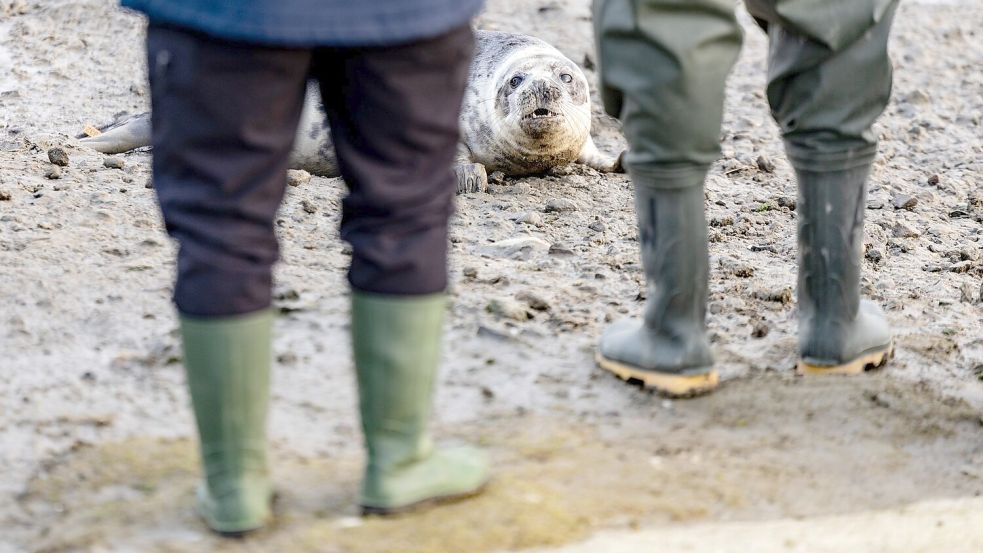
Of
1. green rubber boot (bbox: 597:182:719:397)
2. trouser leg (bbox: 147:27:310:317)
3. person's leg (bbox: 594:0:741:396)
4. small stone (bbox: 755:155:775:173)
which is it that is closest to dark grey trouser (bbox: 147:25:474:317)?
trouser leg (bbox: 147:27:310:317)

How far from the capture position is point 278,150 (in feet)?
7.09

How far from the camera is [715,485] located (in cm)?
263

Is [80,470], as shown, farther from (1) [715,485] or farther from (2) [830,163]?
(2) [830,163]

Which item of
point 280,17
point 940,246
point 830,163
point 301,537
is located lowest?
point 940,246

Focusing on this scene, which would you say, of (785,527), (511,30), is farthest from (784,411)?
(511,30)

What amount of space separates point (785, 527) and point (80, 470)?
138cm

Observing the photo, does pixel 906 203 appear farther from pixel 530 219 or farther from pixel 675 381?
pixel 675 381

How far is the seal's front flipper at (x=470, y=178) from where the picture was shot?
16.3 ft

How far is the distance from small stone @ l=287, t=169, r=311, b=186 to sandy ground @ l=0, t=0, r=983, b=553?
0.04 m

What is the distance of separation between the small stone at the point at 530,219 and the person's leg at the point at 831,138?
4.91 feet

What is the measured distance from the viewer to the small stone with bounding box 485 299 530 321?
355 centimetres

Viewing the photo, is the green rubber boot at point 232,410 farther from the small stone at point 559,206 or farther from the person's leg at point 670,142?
the small stone at point 559,206

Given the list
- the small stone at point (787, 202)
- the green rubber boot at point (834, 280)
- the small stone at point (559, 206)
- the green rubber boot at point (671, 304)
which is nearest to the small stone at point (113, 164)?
the small stone at point (559, 206)

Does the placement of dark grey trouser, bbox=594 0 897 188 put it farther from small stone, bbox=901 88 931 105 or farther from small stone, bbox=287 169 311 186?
small stone, bbox=901 88 931 105
